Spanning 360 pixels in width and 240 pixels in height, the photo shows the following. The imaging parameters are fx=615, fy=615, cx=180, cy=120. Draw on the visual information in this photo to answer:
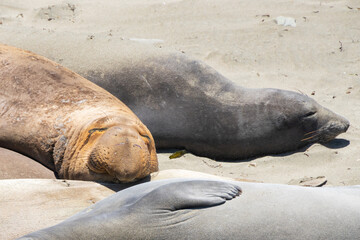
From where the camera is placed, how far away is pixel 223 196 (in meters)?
2.84

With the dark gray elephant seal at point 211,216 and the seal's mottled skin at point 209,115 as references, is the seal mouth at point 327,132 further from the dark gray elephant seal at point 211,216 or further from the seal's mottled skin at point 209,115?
the dark gray elephant seal at point 211,216

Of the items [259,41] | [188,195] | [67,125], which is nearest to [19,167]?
[67,125]

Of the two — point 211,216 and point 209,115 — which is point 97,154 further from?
point 209,115

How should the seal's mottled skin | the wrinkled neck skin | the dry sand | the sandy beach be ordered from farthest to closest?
the seal's mottled skin → the dry sand → the sandy beach → the wrinkled neck skin

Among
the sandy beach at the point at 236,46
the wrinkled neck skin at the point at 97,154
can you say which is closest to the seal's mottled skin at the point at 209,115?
the sandy beach at the point at 236,46

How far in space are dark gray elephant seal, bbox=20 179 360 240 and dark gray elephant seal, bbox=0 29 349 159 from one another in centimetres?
226

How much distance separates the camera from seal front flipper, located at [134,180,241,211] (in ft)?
8.94

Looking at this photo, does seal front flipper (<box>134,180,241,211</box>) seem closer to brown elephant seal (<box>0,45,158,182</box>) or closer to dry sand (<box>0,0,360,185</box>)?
brown elephant seal (<box>0,45,158,182</box>)

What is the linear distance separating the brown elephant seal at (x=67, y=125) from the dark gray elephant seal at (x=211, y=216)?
70 cm

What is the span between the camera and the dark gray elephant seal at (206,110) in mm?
5219

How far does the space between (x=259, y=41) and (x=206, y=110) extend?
253cm

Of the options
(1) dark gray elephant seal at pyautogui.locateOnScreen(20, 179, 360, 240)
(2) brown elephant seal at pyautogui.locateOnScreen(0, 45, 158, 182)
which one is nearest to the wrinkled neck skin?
(2) brown elephant seal at pyautogui.locateOnScreen(0, 45, 158, 182)

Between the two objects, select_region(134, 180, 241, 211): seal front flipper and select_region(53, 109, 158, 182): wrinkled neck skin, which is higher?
select_region(134, 180, 241, 211): seal front flipper

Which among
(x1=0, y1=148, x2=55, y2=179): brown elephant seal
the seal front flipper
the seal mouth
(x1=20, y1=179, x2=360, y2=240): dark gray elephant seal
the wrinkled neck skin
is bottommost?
the seal mouth
